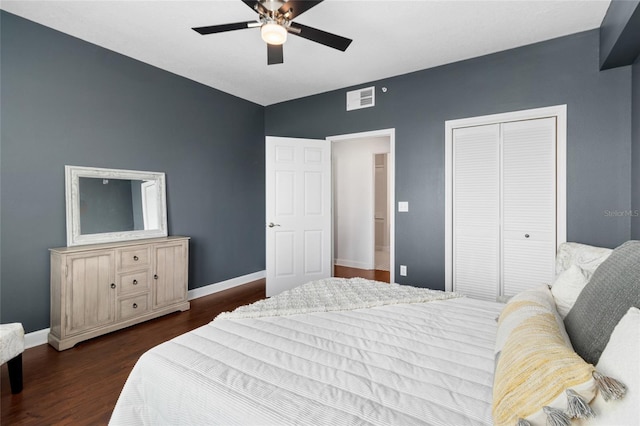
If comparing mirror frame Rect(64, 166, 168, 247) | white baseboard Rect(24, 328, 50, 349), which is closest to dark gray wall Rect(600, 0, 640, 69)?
mirror frame Rect(64, 166, 168, 247)

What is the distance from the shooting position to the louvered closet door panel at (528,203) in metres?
2.87

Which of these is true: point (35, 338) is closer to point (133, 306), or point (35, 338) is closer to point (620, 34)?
point (133, 306)

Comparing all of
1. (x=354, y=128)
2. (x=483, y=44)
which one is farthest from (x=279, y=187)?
(x=483, y=44)

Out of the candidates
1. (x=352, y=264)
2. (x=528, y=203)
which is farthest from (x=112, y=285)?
(x=528, y=203)

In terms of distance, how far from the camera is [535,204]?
2.93 metres

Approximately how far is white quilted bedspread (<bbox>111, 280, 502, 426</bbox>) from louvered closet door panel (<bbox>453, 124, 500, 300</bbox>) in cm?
179

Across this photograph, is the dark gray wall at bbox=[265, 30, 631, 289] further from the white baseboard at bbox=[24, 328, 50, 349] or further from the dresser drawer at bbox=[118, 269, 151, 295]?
the white baseboard at bbox=[24, 328, 50, 349]

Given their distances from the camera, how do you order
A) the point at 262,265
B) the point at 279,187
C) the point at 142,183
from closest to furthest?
the point at 142,183 → the point at 279,187 → the point at 262,265

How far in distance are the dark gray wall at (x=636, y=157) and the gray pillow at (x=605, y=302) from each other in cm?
200

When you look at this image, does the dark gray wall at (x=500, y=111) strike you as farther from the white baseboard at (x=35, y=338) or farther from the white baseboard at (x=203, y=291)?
the white baseboard at (x=35, y=338)

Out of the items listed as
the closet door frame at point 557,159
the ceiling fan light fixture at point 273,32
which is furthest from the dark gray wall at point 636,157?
the ceiling fan light fixture at point 273,32

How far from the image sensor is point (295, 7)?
6.20 ft

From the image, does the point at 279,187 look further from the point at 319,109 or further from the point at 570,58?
the point at 570,58

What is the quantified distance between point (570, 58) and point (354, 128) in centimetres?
224
